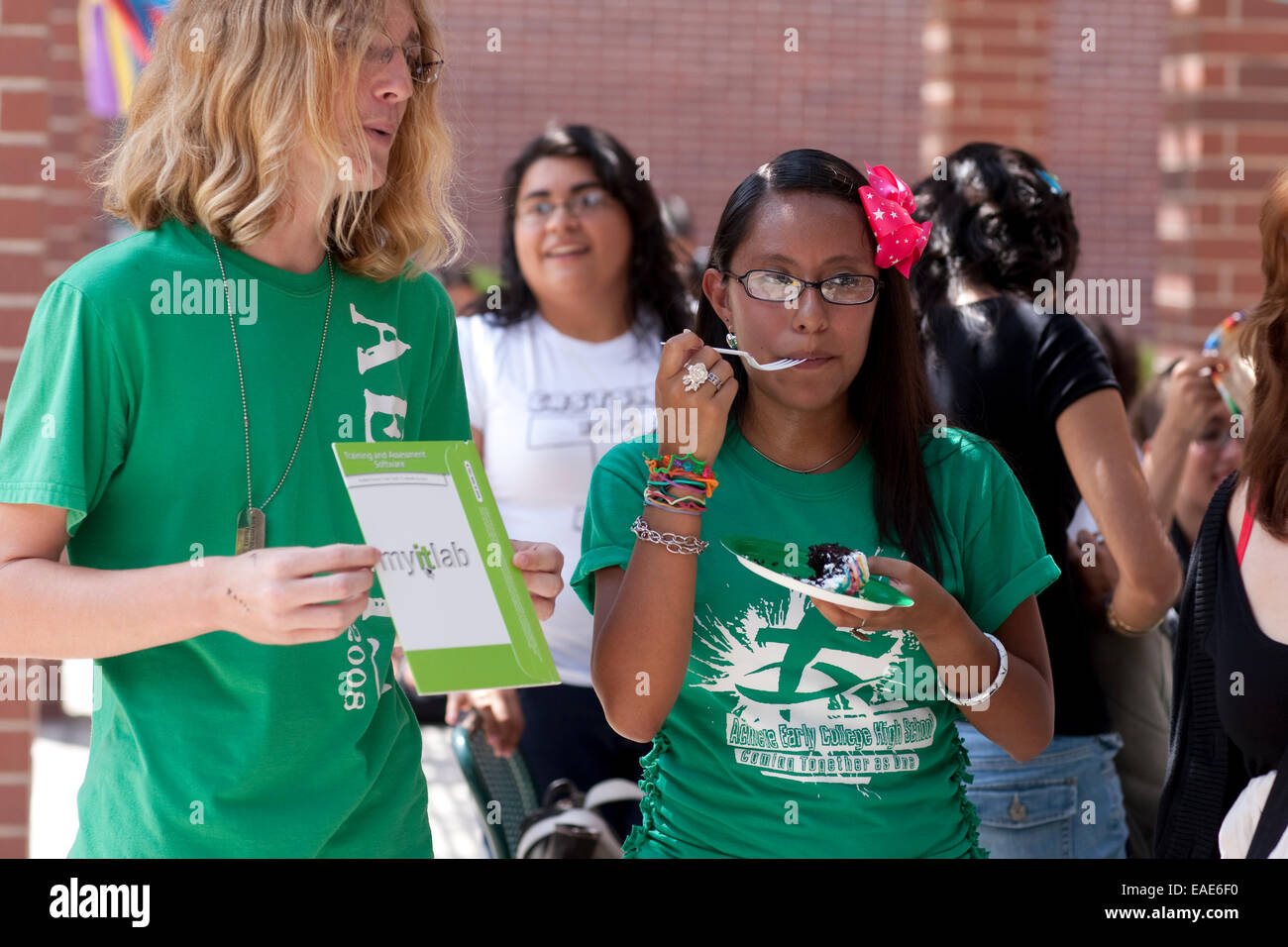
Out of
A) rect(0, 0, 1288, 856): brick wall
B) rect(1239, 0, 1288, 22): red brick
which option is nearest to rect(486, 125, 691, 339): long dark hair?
rect(1239, 0, 1288, 22): red brick

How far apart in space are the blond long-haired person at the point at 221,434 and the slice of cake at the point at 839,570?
1.13 ft

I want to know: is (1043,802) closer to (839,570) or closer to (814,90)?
(839,570)

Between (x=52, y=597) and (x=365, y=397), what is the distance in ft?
1.59

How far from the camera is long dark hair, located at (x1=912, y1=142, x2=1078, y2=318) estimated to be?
269 centimetres

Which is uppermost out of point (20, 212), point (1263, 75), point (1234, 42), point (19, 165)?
point (1234, 42)

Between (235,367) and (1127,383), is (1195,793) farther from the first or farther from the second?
(1127,383)

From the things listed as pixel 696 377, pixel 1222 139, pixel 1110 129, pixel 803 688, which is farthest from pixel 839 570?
pixel 1110 129

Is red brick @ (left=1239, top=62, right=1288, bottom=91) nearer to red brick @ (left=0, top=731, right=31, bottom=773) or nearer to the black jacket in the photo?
the black jacket

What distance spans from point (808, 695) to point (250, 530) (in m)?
0.76

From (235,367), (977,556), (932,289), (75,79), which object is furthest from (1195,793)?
(75,79)

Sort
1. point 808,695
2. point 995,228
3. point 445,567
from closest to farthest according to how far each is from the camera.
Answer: point 445,567
point 808,695
point 995,228

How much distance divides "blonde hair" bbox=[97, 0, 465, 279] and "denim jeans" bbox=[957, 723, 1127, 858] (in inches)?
60.8

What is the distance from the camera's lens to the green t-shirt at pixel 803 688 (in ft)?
5.94

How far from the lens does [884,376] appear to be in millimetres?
2031
